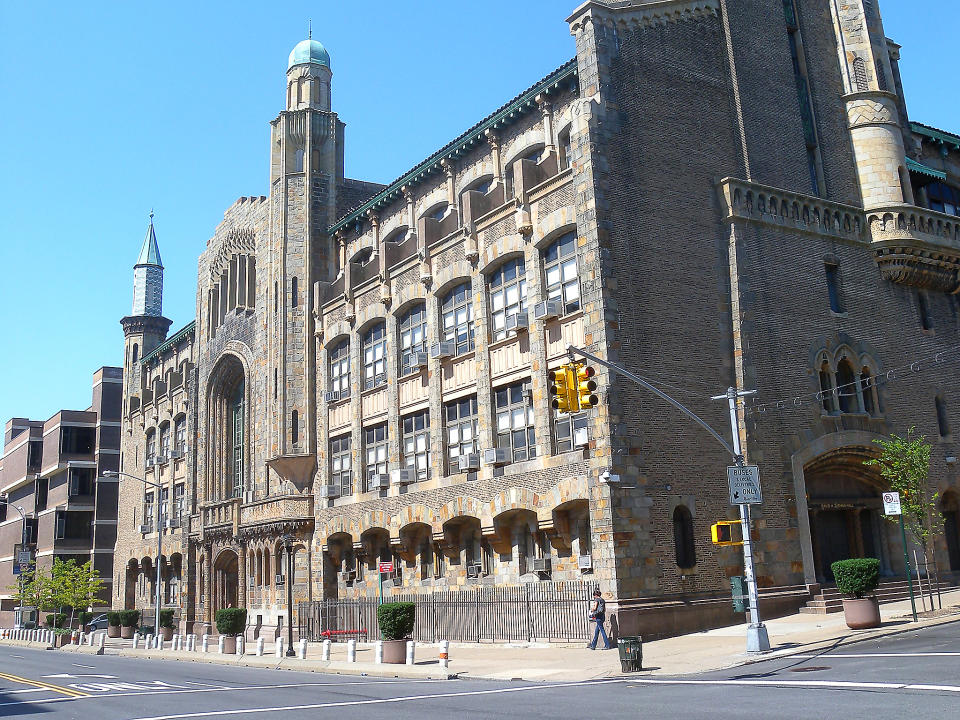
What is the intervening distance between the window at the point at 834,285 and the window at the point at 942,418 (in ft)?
18.5

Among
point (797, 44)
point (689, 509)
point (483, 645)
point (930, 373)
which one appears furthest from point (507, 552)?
point (797, 44)

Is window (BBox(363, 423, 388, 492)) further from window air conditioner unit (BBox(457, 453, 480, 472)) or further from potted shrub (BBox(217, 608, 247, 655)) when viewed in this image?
potted shrub (BBox(217, 608, 247, 655))

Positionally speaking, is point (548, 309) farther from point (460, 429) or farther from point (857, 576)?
point (857, 576)

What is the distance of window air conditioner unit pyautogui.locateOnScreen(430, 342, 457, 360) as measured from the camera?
36469 mm

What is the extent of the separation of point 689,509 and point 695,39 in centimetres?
1677

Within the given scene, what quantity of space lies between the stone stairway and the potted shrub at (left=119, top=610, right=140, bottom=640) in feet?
139

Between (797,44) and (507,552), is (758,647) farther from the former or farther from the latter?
(797,44)

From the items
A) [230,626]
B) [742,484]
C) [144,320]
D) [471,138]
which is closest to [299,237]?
[471,138]

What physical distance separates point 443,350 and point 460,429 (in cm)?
316

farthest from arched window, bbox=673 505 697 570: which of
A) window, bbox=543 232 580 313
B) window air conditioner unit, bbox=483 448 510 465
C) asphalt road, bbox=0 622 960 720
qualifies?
window, bbox=543 232 580 313

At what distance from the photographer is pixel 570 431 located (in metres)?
30.4

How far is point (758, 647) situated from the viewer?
869 inches

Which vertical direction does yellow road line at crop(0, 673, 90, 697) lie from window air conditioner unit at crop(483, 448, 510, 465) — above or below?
below

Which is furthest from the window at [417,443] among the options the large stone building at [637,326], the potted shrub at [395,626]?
the potted shrub at [395,626]
